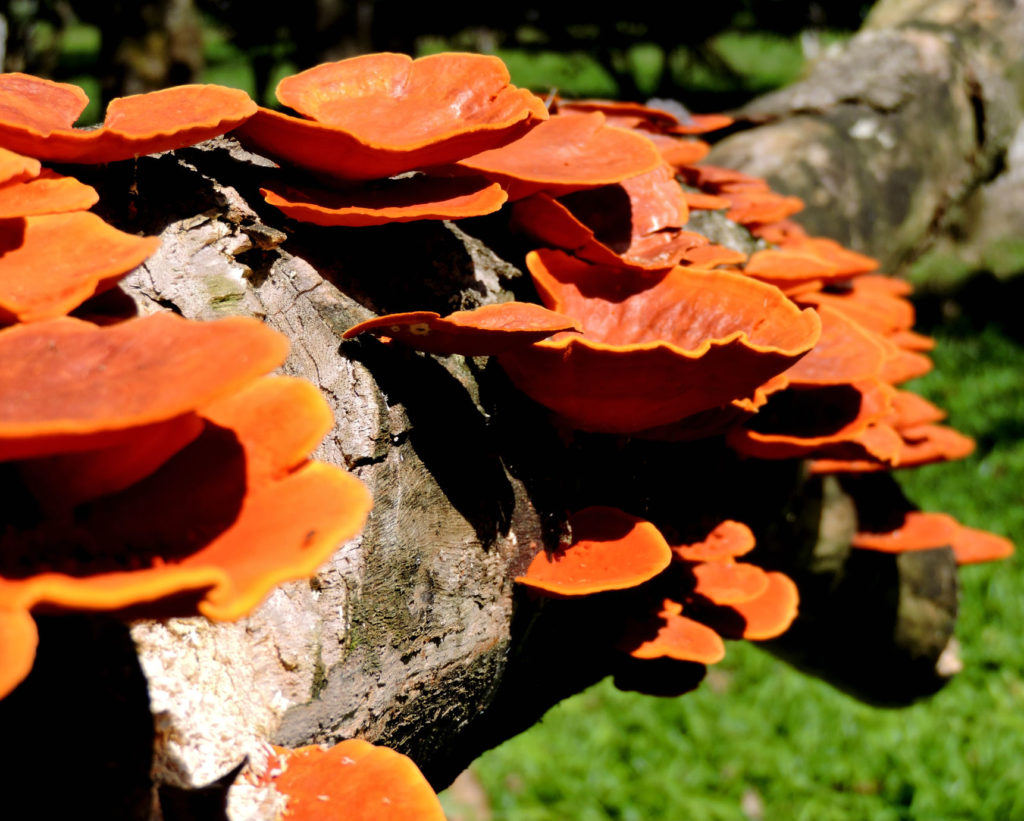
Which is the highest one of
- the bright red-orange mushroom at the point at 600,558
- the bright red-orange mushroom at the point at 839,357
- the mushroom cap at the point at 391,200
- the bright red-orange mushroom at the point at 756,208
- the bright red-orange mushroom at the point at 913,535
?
the mushroom cap at the point at 391,200

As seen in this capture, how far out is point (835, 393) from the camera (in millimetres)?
2195

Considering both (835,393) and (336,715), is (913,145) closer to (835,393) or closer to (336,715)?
(835,393)

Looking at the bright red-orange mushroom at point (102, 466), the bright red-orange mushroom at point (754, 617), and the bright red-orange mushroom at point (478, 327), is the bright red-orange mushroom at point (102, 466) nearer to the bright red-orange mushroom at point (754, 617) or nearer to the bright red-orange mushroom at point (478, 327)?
the bright red-orange mushroom at point (478, 327)

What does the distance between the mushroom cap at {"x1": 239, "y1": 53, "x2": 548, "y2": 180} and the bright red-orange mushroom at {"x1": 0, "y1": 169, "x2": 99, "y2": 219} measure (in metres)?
0.28

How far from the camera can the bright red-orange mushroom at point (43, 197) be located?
1176 mm

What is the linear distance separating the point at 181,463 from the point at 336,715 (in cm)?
54

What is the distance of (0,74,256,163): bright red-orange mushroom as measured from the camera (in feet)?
4.04

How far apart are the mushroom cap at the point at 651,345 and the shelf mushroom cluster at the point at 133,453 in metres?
0.51

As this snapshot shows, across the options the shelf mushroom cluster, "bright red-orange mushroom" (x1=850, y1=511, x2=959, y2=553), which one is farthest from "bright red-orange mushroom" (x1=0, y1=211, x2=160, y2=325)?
"bright red-orange mushroom" (x1=850, y1=511, x2=959, y2=553)

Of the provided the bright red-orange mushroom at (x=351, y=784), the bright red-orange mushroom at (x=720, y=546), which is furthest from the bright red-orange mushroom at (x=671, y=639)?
the bright red-orange mushroom at (x=351, y=784)

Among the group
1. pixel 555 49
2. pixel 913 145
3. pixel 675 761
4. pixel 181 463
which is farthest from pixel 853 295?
pixel 555 49

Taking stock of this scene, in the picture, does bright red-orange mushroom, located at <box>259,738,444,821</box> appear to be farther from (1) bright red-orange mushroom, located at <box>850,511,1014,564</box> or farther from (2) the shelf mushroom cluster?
(1) bright red-orange mushroom, located at <box>850,511,1014,564</box>

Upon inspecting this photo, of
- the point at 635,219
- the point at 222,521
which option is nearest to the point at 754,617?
the point at 635,219

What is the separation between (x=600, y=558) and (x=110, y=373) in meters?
0.95
